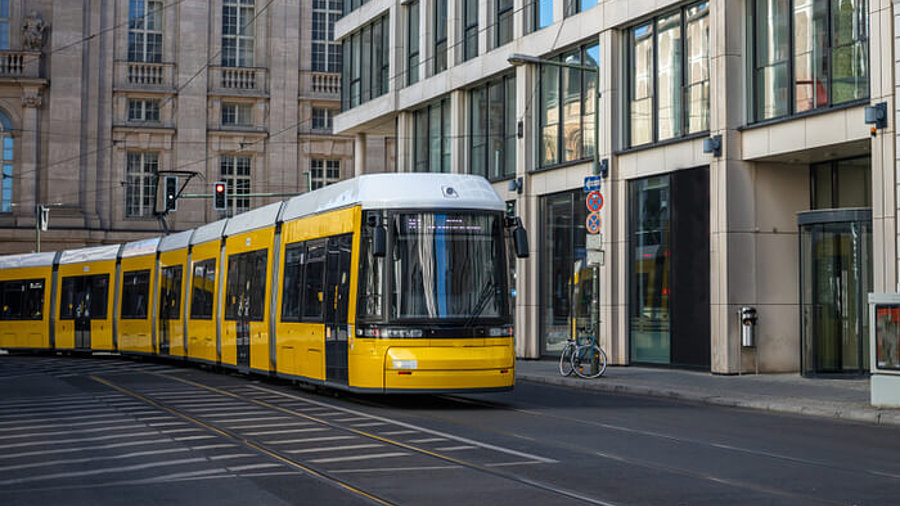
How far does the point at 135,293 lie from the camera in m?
31.6

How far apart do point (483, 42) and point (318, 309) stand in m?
18.1

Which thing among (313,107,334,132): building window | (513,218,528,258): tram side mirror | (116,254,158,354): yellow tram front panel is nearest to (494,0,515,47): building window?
(116,254,158,354): yellow tram front panel

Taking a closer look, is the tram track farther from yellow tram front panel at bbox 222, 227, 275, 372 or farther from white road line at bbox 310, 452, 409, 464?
yellow tram front panel at bbox 222, 227, 275, 372

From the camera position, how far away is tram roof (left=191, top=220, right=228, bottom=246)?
25.6 meters

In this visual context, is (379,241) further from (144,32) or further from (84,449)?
(144,32)

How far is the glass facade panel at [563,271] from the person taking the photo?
3066 cm

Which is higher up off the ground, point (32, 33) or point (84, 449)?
point (32, 33)

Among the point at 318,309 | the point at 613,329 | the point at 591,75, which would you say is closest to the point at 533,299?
the point at 613,329

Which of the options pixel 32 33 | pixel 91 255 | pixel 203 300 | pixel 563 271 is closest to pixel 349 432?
pixel 203 300

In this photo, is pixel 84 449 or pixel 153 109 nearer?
pixel 84 449

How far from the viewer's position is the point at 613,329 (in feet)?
94.1

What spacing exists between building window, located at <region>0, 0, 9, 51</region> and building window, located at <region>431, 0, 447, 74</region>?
2817 centimetres

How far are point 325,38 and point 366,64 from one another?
1981cm

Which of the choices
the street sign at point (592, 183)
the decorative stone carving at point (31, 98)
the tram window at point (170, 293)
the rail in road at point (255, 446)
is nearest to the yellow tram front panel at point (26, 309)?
the tram window at point (170, 293)
